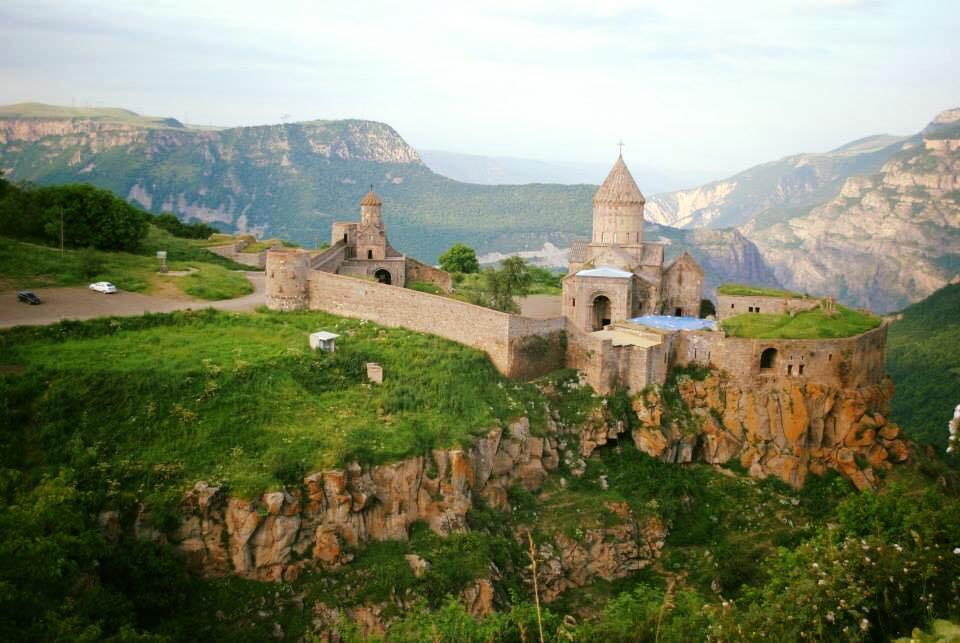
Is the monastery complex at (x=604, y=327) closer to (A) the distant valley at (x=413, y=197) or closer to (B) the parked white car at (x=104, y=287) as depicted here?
(B) the parked white car at (x=104, y=287)

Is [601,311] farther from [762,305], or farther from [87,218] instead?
[87,218]

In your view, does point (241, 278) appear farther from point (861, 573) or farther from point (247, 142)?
point (247, 142)

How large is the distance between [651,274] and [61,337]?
2112 cm

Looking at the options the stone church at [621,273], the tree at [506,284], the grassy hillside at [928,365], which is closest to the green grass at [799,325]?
the stone church at [621,273]

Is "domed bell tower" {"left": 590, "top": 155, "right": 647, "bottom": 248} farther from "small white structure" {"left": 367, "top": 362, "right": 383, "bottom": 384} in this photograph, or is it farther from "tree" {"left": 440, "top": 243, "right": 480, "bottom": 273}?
"tree" {"left": 440, "top": 243, "right": 480, "bottom": 273}

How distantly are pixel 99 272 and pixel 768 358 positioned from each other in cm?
2430

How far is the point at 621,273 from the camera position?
108ft

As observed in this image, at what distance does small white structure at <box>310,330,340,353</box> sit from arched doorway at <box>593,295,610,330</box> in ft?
35.6

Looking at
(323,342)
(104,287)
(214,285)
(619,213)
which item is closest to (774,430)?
(619,213)

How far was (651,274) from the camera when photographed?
34.6 m

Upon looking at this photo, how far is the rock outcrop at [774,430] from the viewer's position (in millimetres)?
29391

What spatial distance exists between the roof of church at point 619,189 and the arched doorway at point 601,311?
480 centimetres

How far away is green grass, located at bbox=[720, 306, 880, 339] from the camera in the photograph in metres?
30.4

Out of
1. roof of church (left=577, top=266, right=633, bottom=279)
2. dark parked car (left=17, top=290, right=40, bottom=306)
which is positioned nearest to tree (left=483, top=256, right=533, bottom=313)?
roof of church (left=577, top=266, right=633, bottom=279)
